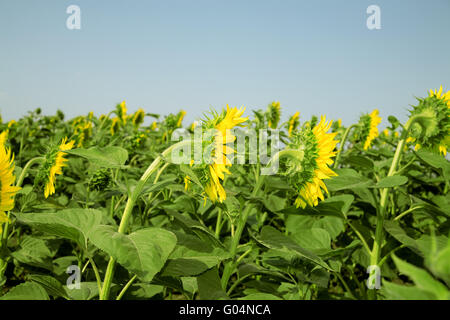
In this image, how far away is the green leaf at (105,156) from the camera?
1.01 metres

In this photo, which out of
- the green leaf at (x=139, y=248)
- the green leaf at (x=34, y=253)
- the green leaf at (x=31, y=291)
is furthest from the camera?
the green leaf at (x=34, y=253)

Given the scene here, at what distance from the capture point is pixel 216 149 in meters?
1.01

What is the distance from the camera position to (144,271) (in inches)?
31.7

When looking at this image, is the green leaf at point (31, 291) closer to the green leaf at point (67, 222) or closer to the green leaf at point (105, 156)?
the green leaf at point (67, 222)

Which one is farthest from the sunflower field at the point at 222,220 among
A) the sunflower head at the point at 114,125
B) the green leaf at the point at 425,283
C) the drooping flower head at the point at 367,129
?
the sunflower head at the point at 114,125

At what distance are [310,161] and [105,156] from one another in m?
0.64

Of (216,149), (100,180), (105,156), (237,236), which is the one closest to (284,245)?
(237,236)

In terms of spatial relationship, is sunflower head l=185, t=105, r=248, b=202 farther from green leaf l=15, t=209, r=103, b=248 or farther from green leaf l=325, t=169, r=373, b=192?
green leaf l=325, t=169, r=373, b=192

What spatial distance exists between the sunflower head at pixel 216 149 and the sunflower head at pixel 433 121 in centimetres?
96

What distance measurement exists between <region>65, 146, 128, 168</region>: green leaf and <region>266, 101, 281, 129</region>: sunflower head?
7.70ft

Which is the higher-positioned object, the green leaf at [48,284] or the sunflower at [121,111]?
the sunflower at [121,111]

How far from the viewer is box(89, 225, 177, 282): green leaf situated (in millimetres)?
813

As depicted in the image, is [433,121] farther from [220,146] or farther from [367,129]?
[367,129]

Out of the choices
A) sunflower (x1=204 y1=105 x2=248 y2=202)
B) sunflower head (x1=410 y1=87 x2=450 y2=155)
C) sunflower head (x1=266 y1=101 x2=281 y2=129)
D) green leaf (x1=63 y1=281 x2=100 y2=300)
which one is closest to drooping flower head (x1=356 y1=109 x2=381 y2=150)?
sunflower head (x1=266 y1=101 x2=281 y2=129)
